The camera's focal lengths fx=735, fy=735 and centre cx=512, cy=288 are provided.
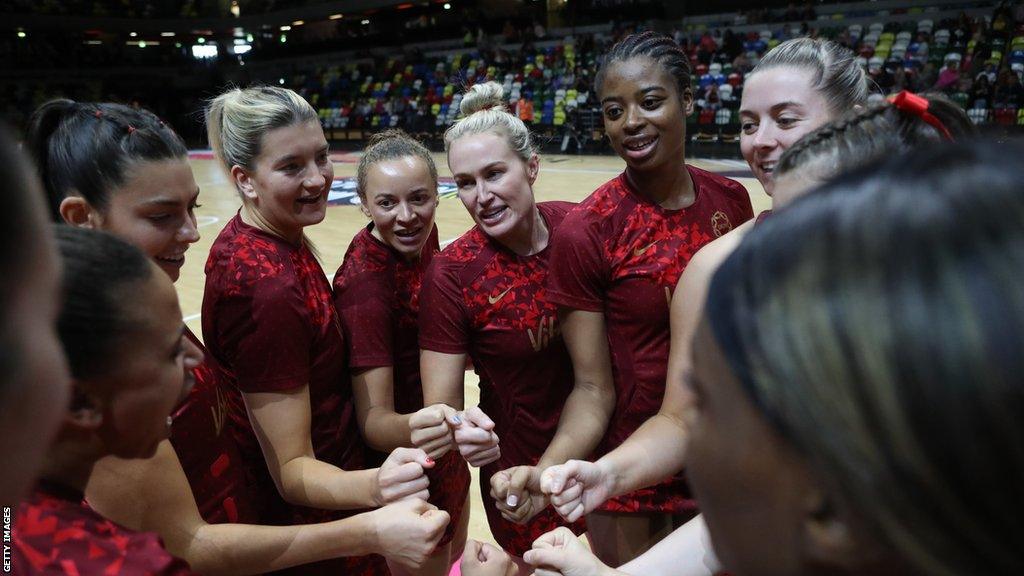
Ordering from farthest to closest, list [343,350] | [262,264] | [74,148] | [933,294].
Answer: [343,350] → [262,264] → [74,148] → [933,294]

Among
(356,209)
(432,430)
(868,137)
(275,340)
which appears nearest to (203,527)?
(275,340)

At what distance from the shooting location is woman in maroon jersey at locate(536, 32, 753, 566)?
1932 mm

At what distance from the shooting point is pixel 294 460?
1725 mm

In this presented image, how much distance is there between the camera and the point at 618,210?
2.01m

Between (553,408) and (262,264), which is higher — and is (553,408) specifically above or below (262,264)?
below

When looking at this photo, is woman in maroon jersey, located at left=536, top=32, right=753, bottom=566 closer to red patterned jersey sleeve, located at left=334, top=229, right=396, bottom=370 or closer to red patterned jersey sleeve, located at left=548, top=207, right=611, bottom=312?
red patterned jersey sleeve, located at left=548, top=207, right=611, bottom=312

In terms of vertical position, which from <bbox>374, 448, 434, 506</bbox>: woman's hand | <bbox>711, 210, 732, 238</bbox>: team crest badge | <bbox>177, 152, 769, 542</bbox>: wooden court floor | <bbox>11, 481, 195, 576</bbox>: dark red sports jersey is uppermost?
<bbox>711, 210, 732, 238</bbox>: team crest badge

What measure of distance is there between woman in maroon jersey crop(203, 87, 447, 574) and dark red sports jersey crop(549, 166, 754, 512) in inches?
24.3

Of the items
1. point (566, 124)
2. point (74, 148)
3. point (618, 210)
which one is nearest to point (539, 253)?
point (618, 210)

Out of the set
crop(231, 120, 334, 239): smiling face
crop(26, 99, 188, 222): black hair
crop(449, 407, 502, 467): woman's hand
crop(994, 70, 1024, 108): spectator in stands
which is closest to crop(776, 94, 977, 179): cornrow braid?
crop(449, 407, 502, 467): woman's hand

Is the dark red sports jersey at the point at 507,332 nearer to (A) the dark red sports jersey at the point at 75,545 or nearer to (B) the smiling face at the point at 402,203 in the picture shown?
(B) the smiling face at the point at 402,203

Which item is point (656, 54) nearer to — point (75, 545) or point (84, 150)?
point (84, 150)

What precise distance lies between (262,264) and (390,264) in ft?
1.83

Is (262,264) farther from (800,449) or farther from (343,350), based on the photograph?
(800,449)
